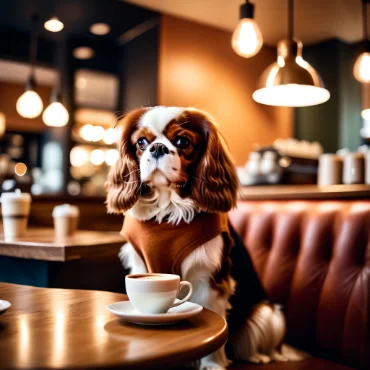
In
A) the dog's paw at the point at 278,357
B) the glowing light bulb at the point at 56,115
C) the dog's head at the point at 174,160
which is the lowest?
the dog's paw at the point at 278,357

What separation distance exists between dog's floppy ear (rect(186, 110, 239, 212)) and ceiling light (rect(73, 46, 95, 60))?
5.22m

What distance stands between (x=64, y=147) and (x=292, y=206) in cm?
500

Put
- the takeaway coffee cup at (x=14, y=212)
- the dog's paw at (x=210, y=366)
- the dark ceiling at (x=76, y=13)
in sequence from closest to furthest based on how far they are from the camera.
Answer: the dog's paw at (x=210, y=366) → the takeaway coffee cup at (x=14, y=212) → the dark ceiling at (x=76, y=13)

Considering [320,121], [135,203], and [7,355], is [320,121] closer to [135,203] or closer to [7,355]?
[135,203]

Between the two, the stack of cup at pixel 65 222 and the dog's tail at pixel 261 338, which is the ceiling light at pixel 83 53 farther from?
the dog's tail at pixel 261 338

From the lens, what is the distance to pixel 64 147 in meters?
6.69

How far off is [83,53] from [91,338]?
629cm

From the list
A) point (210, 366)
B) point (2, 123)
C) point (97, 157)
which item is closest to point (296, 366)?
point (210, 366)

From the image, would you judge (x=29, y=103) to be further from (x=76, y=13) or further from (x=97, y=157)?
(x=97, y=157)

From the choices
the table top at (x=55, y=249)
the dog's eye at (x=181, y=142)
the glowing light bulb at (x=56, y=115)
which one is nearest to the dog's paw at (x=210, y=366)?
the table top at (x=55, y=249)

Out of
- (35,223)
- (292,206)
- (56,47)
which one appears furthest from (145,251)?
(56,47)

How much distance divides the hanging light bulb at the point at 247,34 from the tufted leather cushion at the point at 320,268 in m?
0.97

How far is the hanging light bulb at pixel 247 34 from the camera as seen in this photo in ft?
8.94

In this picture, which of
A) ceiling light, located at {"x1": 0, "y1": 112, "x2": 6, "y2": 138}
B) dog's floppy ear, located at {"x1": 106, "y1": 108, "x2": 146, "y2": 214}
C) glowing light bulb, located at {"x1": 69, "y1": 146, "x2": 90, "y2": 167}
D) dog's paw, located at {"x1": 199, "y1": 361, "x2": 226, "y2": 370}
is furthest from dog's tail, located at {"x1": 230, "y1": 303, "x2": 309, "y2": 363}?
ceiling light, located at {"x1": 0, "y1": 112, "x2": 6, "y2": 138}
